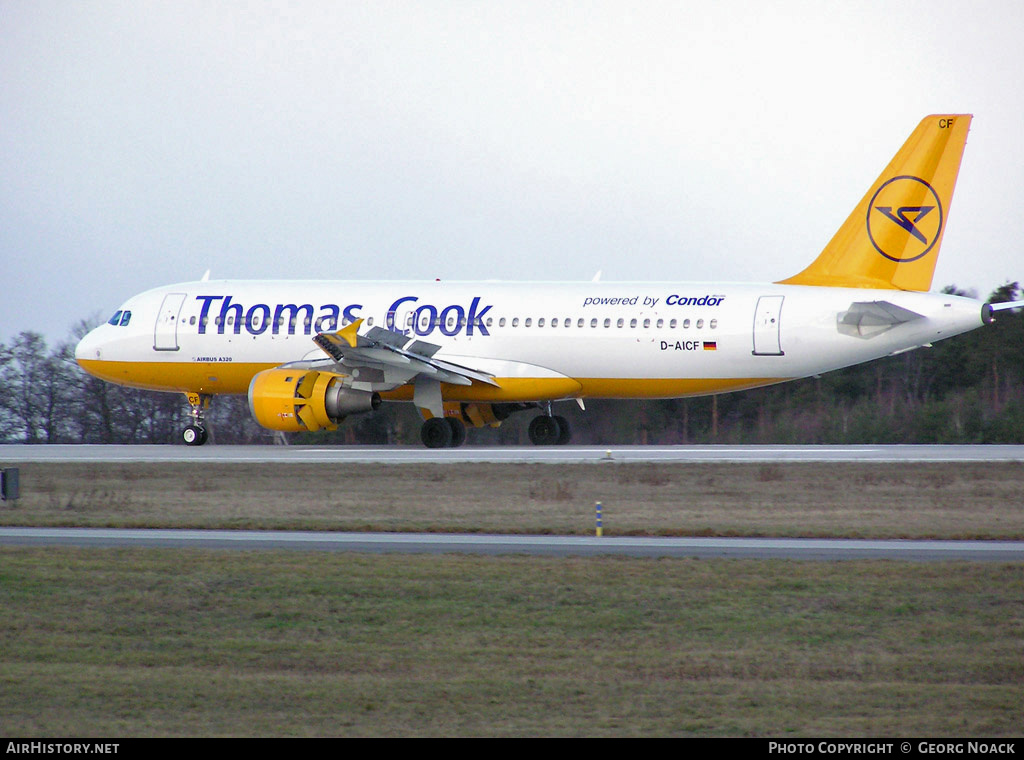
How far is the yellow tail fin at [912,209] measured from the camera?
101ft

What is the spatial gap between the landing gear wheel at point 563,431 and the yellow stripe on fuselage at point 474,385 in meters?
1.92

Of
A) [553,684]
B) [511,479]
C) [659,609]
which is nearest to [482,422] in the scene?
[511,479]

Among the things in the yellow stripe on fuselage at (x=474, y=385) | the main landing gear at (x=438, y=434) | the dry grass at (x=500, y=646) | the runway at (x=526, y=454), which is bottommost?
the dry grass at (x=500, y=646)

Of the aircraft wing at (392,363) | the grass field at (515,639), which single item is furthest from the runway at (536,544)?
the aircraft wing at (392,363)

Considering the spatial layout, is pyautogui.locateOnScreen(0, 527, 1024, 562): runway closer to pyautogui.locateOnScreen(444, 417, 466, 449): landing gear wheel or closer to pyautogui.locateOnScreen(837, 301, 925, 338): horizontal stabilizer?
pyautogui.locateOnScreen(837, 301, 925, 338): horizontal stabilizer

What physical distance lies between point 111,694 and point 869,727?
18.1ft

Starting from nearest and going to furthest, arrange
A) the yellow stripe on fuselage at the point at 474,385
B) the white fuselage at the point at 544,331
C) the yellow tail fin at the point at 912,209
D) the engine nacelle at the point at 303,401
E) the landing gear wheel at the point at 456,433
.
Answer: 1. the yellow tail fin at the point at 912,209
2. the white fuselage at the point at 544,331
3. the engine nacelle at the point at 303,401
4. the yellow stripe on fuselage at the point at 474,385
5. the landing gear wheel at the point at 456,433

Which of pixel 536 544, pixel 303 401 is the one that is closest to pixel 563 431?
pixel 303 401

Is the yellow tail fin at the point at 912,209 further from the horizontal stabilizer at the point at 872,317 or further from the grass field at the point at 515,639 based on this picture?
the grass field at the point at 515,639

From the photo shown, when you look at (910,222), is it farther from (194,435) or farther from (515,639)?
(515,639)

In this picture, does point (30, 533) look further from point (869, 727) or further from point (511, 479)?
point (869, 727)

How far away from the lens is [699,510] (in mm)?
19875

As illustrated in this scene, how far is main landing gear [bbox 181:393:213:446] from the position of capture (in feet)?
120

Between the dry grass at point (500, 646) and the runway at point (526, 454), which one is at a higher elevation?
the runway at point (526, 454)
